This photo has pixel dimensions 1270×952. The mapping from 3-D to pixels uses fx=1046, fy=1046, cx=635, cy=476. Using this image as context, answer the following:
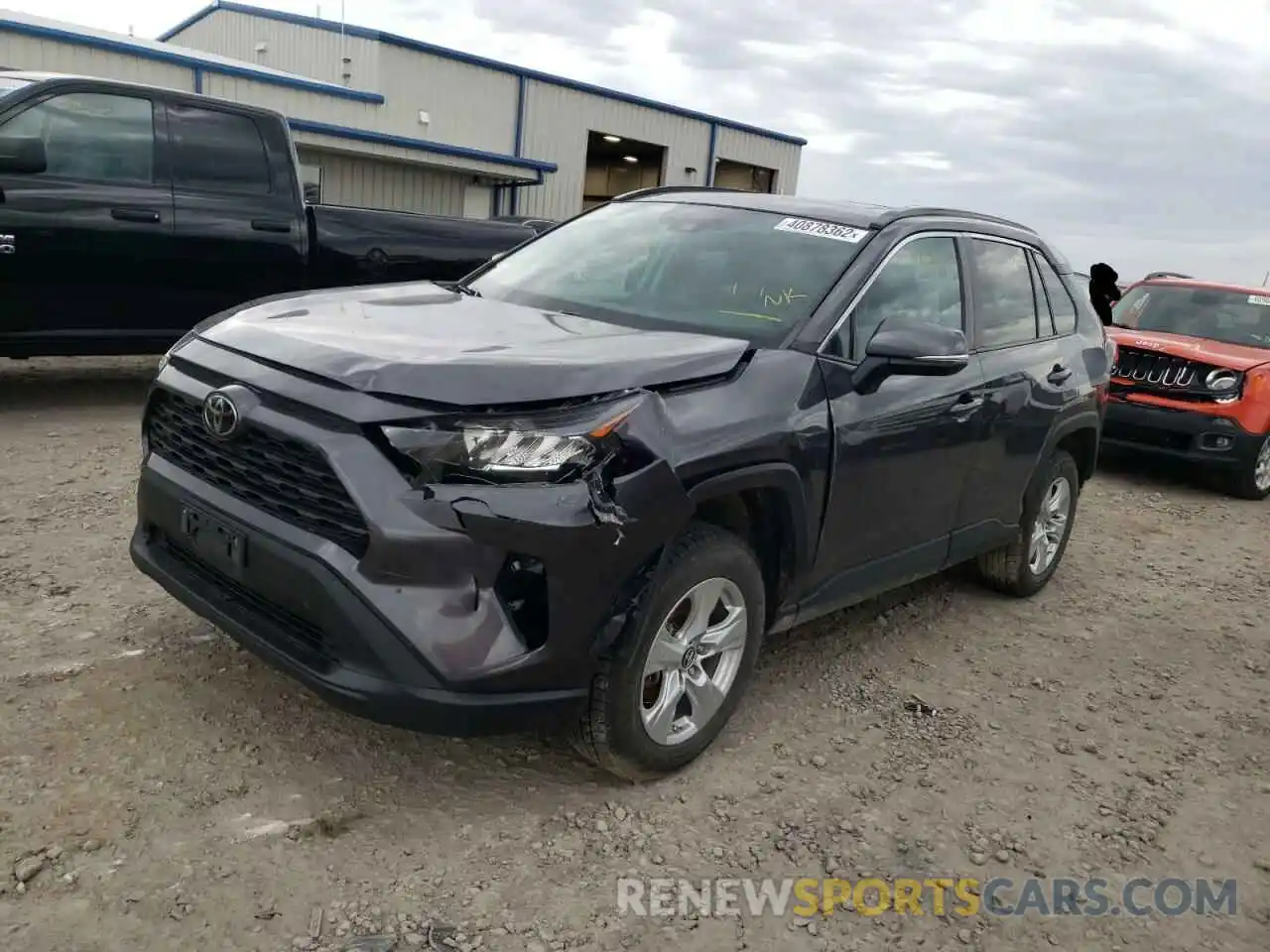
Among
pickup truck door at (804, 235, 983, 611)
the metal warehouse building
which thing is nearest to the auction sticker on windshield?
pickup truck door at (804, 235, 983, 611)

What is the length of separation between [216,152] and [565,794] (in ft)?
17.8

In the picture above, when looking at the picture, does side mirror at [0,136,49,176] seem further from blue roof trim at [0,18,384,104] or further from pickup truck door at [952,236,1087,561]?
blue roof trim at [0,18,384,104]

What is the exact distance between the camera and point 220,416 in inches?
110

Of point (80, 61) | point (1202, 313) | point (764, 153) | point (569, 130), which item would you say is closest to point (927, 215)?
point (1202, 313)

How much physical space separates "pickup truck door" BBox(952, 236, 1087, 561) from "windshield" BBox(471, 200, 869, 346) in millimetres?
938

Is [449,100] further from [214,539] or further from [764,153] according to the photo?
[214,539]

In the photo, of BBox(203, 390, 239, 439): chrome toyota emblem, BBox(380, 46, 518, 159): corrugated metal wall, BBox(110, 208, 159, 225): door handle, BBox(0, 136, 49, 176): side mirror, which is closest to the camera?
BBox(203, 390, 239, 439): chrome toyota emblem

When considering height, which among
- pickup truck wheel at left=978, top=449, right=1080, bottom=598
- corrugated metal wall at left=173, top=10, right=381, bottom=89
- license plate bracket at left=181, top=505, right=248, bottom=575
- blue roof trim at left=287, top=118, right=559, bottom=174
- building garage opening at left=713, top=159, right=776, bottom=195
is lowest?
pickup truck wheel at left=978, top=449, right=1080, bottom=598

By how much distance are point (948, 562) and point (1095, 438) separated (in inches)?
63.1

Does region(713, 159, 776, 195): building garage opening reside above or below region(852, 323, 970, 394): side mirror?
above

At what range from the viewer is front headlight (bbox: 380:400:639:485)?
2.53 m

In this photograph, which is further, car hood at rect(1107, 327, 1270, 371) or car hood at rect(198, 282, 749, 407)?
car hood at rect(1107, 327, 1270, 371)

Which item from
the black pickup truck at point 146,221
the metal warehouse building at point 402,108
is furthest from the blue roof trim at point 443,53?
the black pickup truck at point 146,221

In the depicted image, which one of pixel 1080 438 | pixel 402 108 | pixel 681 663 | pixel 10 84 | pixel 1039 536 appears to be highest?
pixel 402 108
